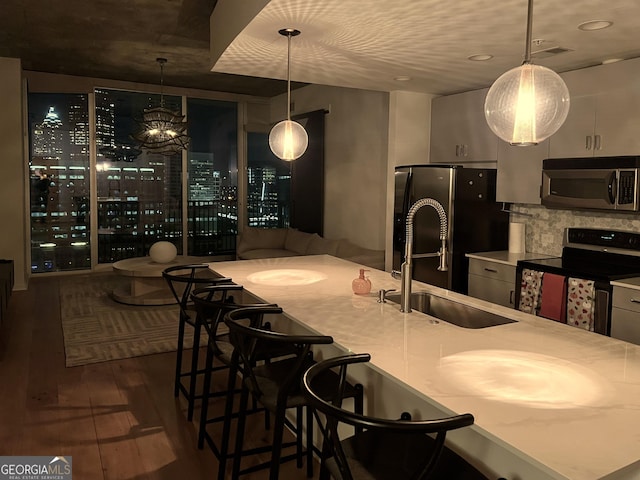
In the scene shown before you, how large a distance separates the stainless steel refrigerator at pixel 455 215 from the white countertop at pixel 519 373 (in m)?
1.96

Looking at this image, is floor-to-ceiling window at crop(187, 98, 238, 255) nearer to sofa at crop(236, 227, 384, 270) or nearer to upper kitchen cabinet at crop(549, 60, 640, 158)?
sofa at crop(236, 227, 384, 270)

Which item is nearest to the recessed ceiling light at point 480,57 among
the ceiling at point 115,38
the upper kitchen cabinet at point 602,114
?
the upper kitchen cabinet at point 602,114

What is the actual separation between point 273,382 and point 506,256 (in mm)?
2965

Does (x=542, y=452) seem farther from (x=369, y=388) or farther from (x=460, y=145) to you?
(x=460, y=145)

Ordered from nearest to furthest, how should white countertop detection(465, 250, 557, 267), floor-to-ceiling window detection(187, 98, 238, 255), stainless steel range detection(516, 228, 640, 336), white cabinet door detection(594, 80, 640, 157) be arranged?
stainless steel range detection(516, 228, 640, 336), white cabinet door detection(594, 80, 640, 157), white countertop detection(465, 250, 557, 267), floor-to-ceiling window detection(187, 98, 238, 255)

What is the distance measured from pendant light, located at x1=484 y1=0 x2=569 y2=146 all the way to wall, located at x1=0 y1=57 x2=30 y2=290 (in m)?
6.42

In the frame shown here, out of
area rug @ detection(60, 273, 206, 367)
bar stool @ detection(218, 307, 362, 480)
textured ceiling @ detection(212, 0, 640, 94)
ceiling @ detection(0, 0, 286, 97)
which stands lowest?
area rug @ detection(60, 273, 206, 367)

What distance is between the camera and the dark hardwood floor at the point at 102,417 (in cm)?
268

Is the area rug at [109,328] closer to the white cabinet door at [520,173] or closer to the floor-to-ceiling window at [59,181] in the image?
the floor-to-ceiling window at [59,181]

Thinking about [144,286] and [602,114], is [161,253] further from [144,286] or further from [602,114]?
[602,114]

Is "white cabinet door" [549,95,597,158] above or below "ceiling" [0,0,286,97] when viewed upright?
below

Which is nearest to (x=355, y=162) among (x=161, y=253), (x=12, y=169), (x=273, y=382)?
(x=161, y=253)

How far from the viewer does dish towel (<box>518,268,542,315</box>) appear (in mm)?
3848

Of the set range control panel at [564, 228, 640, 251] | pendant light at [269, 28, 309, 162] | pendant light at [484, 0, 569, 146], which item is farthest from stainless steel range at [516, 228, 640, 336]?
pendant light at [269, 28, 309, 162]
